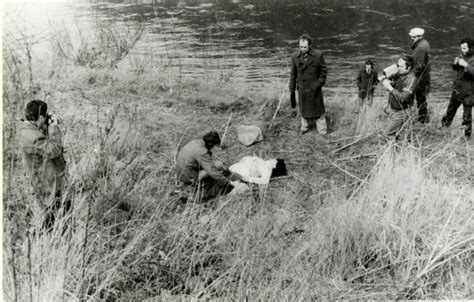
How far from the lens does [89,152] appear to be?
5.37m

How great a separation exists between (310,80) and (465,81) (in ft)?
7.11

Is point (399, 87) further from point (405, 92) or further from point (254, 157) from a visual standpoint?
point (254, 157)

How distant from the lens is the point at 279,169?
6.50m

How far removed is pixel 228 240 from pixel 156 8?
14.1 meters

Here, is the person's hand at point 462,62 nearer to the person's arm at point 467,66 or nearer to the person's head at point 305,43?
the person's arm at point 467,66

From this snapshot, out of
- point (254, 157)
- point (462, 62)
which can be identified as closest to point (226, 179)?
point (254, 157)

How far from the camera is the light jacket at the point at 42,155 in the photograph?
4.49 metres

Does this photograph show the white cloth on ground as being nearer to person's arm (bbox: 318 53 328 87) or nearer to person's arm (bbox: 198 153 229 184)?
person's arm (bbox: 198 153 229 184)

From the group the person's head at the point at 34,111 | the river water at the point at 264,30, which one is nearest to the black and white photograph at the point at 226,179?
the person's head at the point at 34,111

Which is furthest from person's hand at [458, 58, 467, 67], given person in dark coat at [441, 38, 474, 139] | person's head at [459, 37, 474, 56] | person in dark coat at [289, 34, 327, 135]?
person in dark coat at [289, 34, 327, 135]

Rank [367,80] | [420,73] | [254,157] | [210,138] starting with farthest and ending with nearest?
[367,80] < [420,73] < [254,157] < [210,138]

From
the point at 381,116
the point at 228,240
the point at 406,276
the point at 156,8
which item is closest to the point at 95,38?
the point at 156,8

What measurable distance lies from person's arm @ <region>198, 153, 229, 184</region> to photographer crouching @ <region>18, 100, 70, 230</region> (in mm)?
1613

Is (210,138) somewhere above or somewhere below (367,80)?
Answer: above
